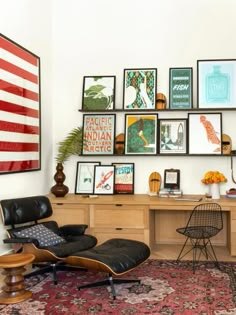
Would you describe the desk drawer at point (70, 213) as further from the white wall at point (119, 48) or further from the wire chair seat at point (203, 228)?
the wire chair seat at point (203, 228)

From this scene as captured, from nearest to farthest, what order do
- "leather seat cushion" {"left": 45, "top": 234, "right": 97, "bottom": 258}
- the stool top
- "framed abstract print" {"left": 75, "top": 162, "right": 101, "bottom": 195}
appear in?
the stool top < "leather seat cushion" {"left": 45, "top": 234, "right": 97, "bottom": 258} < "framed abstract print" {"left": 75, "top": 162, "right": 101, "bottom": 195}

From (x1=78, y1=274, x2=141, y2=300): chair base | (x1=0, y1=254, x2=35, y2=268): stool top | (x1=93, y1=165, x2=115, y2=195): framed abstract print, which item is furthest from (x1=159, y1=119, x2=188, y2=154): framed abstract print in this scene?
(x1=0, y1=254, x2=35, y2=268): stool top

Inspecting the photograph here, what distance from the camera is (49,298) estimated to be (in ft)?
10.6

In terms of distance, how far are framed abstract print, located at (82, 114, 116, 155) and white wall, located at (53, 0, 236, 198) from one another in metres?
0.15

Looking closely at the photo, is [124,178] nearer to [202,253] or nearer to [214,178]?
[214,178]

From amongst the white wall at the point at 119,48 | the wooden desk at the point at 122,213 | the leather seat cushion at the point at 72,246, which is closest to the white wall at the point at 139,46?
the white wall at the point at 119,48

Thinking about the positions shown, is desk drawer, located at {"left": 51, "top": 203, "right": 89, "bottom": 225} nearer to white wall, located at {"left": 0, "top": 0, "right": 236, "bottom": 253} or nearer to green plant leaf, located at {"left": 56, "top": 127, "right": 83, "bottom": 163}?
white wall, located at {"left": 0, "top": 0, "right": 236, "bottom": 253}

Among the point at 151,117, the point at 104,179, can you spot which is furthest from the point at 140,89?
the point at 104,179

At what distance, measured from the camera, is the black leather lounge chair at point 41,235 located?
355 cm

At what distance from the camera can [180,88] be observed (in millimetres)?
5051

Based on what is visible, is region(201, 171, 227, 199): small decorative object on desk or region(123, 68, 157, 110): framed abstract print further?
region(123, 68, 157, 110): framed abstract print

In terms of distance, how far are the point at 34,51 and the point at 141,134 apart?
5.80 feet

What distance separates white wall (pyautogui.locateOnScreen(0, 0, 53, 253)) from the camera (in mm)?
4086

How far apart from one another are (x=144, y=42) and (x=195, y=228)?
2664 millimetres
